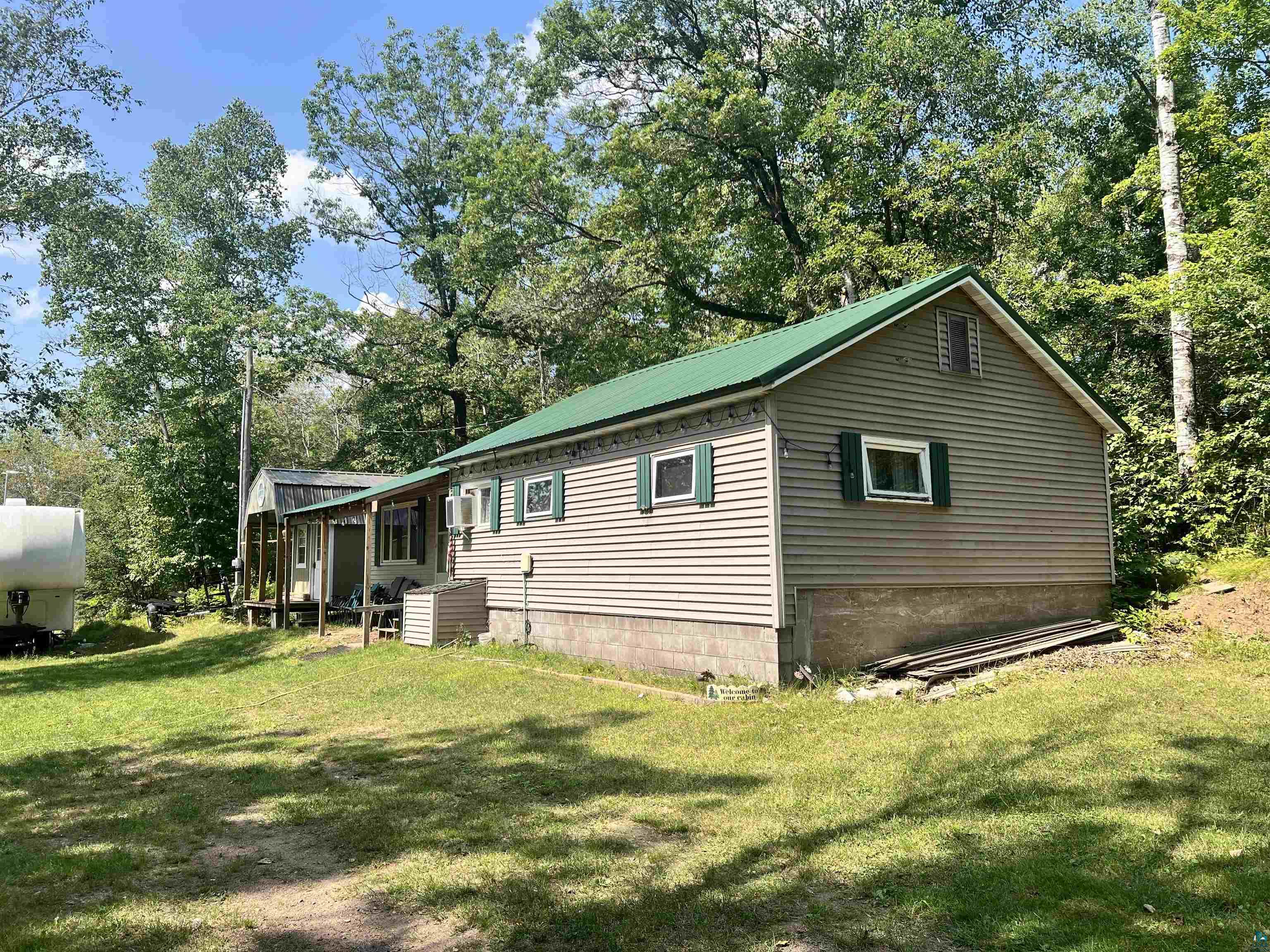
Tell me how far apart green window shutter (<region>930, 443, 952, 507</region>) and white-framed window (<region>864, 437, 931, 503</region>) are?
0.06m

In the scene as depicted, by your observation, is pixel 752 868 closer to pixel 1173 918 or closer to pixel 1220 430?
pixel 1173 918

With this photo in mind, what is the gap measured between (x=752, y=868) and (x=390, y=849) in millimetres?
2336

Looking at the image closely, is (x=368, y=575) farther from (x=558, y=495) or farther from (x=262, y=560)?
(x=262, y=560)

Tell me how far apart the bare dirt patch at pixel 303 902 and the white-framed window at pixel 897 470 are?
8.22 meters

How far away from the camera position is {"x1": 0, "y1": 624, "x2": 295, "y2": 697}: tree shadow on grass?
15.3 meters

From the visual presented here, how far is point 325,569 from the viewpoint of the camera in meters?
20.7

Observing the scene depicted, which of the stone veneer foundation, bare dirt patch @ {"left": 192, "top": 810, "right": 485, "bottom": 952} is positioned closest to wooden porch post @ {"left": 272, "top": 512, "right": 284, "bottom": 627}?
the stone veneer foundation

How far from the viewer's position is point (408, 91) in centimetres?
3562

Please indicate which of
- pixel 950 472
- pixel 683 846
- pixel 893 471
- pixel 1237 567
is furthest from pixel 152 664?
pixel 1237 567

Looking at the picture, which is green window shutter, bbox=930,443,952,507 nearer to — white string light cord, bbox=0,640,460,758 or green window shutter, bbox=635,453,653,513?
green window shutter, bbox=635,453,653,513

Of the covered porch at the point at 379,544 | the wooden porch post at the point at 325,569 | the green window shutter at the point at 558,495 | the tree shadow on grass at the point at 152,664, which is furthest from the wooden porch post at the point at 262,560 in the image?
the green window shutter at the point at 558,495

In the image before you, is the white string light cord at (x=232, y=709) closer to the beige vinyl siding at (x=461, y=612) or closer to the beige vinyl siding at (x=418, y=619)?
the beige vinyl siding at (x=461, y=612)

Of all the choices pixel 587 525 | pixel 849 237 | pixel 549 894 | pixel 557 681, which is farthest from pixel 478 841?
pixel 849 237

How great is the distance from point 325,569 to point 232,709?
9.18m
